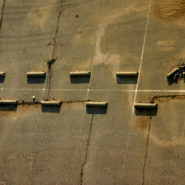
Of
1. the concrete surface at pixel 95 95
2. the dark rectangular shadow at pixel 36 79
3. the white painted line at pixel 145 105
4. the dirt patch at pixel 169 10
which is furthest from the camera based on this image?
the dark rectangular shadow at pixel 36 79

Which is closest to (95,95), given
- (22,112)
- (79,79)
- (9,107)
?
(79,79)

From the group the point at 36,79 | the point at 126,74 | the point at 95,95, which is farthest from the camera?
the point at 36,79

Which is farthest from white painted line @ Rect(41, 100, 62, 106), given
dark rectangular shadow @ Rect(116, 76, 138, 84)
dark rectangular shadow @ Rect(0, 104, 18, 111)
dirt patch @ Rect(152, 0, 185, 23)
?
dirt patch @ Rect(152, 0, 185, 23)

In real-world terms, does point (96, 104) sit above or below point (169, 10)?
below

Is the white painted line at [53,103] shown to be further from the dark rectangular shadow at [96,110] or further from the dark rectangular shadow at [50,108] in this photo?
the dark rectangular shadow at [96,110]

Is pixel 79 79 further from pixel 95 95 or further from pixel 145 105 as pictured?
pixel 145 105

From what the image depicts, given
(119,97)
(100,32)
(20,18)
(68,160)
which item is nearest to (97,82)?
(119,97)

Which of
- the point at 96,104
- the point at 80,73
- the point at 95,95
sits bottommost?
the point at 96,104

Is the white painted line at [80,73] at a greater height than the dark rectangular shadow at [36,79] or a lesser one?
greater

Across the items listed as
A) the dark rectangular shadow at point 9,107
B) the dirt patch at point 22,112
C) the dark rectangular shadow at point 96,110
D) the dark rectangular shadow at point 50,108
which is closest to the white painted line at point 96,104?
the dark rectangular shadow at point 96,110
